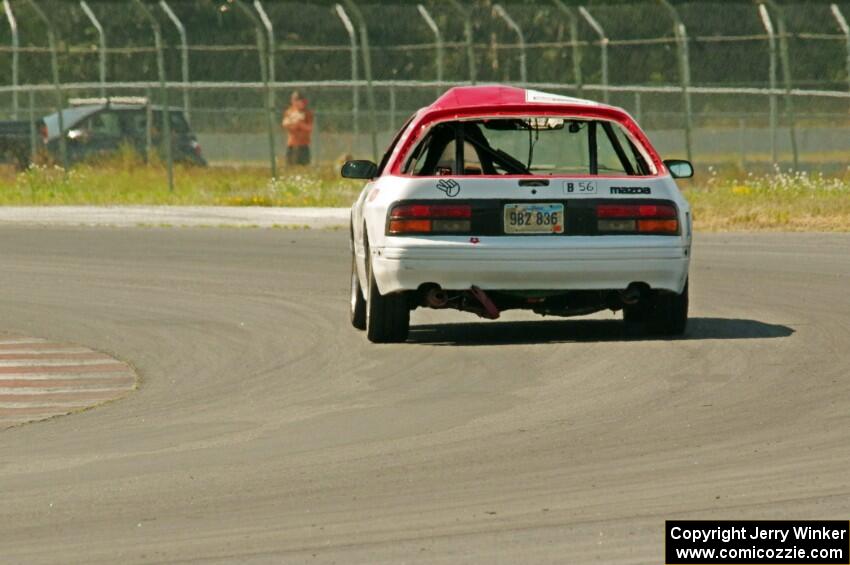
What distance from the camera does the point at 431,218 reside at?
12.3 metres

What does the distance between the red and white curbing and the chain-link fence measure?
19.3 metres

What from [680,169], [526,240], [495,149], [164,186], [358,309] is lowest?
[164,186]

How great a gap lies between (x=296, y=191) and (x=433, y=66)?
44.9ft

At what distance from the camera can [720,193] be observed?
29250mm

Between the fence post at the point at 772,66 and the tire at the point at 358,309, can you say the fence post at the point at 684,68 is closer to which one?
the fence post at the point at 772,66

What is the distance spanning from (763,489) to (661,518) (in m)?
0.66

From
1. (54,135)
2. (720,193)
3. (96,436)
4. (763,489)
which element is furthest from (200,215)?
(763,489)

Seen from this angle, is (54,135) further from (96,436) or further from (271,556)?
(271,556)

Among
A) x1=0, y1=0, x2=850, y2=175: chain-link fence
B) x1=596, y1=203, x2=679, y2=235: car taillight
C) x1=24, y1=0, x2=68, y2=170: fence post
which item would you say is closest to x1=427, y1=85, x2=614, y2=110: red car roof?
x1=596, y1=203, x2=679, y2=235: car taillight

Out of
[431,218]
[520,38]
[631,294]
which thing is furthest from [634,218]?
[520,38]

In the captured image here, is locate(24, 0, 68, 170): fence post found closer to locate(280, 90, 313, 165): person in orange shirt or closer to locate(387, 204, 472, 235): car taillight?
locate(280, 90, 313, 165): person in orange shirt

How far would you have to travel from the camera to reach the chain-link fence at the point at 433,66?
3372 cm

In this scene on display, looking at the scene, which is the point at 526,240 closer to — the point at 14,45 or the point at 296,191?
the point at 296,191

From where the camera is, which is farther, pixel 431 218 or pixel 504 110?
pixel 504 110
